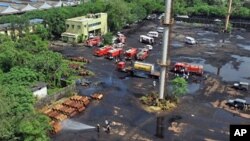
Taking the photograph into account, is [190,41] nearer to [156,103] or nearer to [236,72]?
[236,72]

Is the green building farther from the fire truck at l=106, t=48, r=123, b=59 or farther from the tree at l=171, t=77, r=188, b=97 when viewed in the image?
the tree at l=171, t=77, r=188, b=97

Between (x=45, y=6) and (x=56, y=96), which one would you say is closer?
(x=56, y=96)

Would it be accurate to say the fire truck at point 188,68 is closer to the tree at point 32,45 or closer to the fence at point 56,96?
the fence at point 56,96

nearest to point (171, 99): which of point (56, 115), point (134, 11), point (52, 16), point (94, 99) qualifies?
point (94, 99)

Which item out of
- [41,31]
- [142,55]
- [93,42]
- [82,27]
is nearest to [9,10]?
[41,31]

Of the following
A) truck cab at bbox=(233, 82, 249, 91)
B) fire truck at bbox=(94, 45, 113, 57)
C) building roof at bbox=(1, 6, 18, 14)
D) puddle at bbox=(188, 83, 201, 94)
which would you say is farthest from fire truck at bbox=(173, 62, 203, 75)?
building roof at bbox=(1, 6, 18, 14)

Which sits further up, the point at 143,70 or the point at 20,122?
the point at 20,122
